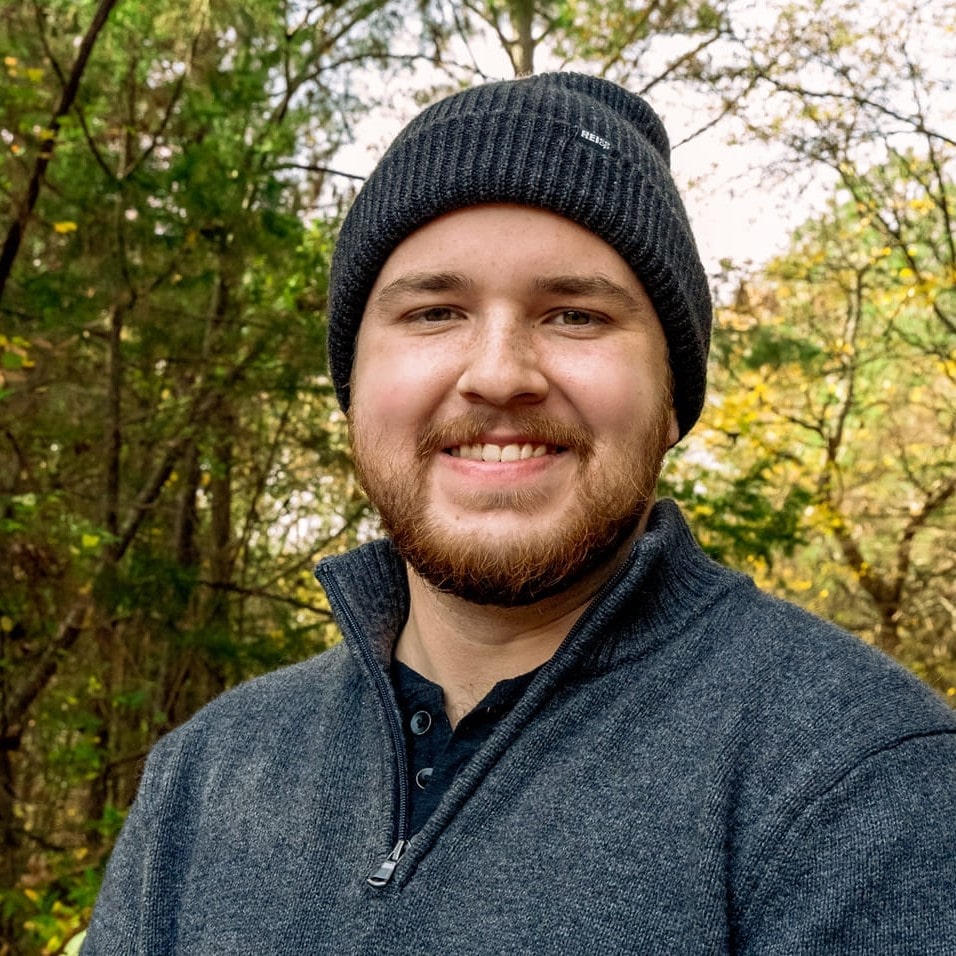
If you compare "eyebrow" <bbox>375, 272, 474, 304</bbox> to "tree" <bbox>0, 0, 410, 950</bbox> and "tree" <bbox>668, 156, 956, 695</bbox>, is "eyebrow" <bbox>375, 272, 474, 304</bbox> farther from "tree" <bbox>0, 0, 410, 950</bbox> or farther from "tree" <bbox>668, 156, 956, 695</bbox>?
"tree" <bbox>668, 156, 956, 695</bbox>

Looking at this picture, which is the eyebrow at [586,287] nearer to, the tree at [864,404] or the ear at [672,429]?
the ear at [672,429]

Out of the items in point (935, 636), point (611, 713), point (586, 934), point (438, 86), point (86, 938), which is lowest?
point (935, 636)

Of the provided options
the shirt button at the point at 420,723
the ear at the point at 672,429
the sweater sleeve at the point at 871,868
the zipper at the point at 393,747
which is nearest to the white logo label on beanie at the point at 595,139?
the ear at the point at 672,429

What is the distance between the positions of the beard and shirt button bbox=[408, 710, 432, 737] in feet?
0.72

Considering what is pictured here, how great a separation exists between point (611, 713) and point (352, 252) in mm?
1013

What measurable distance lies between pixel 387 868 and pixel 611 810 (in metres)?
0.34

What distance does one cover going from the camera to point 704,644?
4.91 ft

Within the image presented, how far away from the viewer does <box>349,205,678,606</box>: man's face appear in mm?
1633

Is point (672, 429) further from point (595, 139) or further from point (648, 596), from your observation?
point (595, 139)

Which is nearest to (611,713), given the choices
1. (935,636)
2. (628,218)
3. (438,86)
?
(628,218)

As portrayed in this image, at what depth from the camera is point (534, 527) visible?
1640 millimetres

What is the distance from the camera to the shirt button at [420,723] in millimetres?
1691

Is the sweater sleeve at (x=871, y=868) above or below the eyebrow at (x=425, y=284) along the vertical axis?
below

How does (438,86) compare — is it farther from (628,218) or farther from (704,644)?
(704,644)
